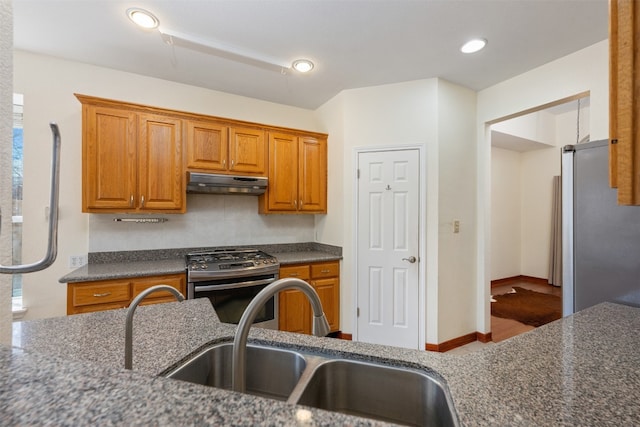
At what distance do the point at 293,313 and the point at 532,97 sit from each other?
3070 millimetres

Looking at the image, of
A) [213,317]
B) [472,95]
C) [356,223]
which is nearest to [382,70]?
[472,95]

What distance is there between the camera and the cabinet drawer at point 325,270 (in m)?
2.87

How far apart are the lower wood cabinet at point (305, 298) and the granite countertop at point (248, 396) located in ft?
4.44

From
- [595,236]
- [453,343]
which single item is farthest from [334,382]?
[453,343]

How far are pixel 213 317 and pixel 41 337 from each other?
23.2 inches

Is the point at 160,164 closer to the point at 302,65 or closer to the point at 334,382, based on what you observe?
the point at 302,65

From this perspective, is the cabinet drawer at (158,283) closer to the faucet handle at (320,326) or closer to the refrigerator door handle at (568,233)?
the faucet handle at (320,326)

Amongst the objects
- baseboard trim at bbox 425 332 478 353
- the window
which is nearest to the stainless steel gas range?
the window

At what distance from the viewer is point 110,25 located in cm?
196

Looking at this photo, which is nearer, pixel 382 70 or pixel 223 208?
pixel 382 70

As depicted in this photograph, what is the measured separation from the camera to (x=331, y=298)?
294cm

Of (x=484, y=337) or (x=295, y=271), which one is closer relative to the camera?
(x=295, y=271)

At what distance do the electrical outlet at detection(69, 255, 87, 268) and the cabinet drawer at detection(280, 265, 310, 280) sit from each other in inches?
69.9

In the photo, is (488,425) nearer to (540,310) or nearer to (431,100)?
(431,100)
